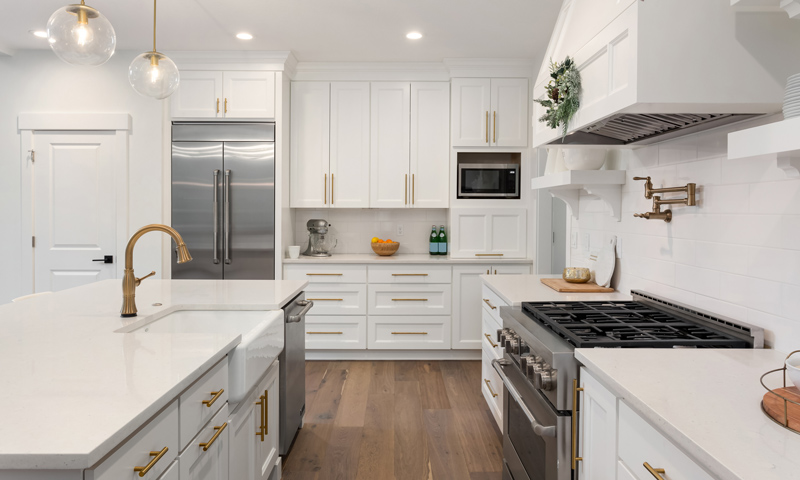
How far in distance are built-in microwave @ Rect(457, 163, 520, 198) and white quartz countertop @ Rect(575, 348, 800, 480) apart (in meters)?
3.03

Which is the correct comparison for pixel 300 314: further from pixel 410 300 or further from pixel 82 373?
pixel 410 300

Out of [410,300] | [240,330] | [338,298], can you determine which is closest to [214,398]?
[240,330]

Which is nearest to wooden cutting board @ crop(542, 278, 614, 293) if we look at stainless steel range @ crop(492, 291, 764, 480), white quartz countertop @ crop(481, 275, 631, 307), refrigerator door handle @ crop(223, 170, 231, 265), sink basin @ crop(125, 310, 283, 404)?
white quartz countertop @ crop(481, 275, 631, 307)

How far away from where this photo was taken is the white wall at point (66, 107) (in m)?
4.16

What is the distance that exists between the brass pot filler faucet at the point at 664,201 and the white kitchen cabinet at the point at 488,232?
6.88 feet

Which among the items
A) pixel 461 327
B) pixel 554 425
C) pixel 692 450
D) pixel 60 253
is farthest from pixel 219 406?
pixel 60 253

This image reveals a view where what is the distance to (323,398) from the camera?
11.4ft

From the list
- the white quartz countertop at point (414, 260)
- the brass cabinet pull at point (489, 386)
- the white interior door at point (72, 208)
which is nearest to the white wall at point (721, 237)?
the brass cabinet pull at point (489, 386)

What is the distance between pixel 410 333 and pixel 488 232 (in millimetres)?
1117

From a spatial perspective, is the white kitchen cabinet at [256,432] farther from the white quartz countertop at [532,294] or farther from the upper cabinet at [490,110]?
the upper cabinet at [490,110]

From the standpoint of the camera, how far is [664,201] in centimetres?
204

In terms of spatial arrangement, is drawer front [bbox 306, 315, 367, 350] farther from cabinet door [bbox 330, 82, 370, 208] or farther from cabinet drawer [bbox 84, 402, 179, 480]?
cabinet drawer [bbox 84, 402, 179, 480]

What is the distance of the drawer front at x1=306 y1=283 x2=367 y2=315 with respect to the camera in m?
4.29

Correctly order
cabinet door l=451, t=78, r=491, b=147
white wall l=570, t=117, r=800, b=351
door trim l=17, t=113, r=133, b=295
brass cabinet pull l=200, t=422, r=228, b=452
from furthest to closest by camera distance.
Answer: cabinet door l=451, t=78, r=491, b=147
door trim l=17, t=113, r=133, b=295
white wall l=570, t=117, r=800, b=351
brass cabinet pull l=200, t=422, r=228, b=452
